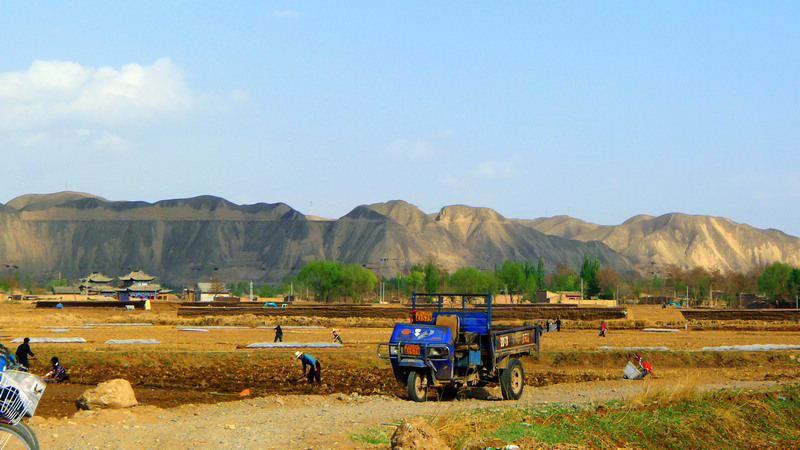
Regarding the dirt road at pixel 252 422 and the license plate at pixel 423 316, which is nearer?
the dirt road at pixel 252 422

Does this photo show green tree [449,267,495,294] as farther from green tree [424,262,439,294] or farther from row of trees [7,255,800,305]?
green tree [424,262,439,294]

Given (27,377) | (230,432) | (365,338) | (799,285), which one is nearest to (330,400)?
(230,432)

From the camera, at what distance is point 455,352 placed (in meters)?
18.9

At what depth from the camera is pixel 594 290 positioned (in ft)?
477

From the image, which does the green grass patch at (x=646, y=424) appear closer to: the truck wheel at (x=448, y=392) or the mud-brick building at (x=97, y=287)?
the truck wheel at (x=448, y=392)

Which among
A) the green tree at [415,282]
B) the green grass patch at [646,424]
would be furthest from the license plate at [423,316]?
the green tree at [415,282]

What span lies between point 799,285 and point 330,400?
4967 inches

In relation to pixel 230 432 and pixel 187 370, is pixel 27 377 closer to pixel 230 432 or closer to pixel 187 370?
pixel 230 432

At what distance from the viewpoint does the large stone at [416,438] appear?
36.2 feet

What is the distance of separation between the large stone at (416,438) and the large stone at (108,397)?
7280 millimetres

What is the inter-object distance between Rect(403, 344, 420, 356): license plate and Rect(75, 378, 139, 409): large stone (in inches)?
239

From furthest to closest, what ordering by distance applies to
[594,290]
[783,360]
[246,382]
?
[594,290] < [783,360] < [246,382]

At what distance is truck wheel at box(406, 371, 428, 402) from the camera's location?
18.1 meters

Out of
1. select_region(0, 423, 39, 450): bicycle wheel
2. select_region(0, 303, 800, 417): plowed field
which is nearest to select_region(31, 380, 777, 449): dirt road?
select_region(0, 303, 800, 417): plowed field
